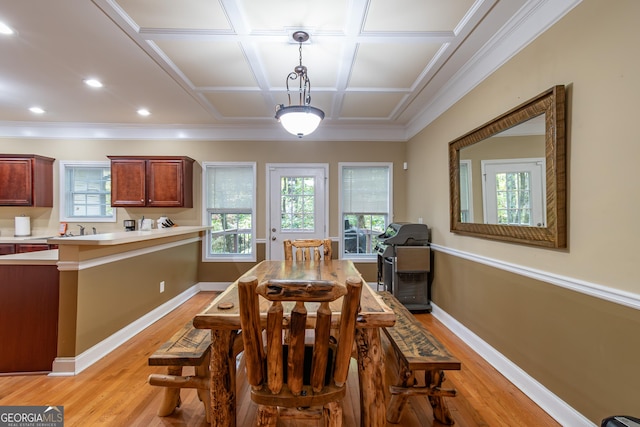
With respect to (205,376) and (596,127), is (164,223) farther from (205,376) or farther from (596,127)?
(596,127)

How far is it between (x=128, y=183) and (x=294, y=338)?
4434 mm

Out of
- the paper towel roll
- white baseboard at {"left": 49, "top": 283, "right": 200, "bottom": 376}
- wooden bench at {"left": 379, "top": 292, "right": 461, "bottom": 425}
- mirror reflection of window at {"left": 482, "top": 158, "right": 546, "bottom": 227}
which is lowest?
white baseboard at {"left": 49, "top": 283, "right": 200, "bottom": 376}

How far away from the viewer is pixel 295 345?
1.16 metres

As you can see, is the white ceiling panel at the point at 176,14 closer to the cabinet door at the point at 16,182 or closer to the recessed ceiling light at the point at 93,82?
the recessed ceiling light at the point at 93,82

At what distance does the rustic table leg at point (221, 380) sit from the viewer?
1.54m

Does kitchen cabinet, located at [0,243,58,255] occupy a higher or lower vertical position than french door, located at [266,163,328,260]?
lower

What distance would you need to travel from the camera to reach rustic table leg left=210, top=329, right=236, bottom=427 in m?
1.54

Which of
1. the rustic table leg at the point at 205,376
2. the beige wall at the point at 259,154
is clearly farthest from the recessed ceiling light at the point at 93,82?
the rustic table leg at the point at 205,376

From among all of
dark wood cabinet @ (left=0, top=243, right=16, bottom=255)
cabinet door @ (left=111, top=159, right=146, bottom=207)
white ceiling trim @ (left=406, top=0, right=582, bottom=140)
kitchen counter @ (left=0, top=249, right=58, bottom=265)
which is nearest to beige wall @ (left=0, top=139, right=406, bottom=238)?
cabinet door @ (left=111, top=159, right=146, bottom=207)

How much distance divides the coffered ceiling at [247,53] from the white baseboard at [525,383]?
2377 mm

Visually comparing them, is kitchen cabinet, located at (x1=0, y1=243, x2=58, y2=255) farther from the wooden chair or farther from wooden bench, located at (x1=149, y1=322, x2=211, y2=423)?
the wooden chair

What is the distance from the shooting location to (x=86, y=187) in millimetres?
4727

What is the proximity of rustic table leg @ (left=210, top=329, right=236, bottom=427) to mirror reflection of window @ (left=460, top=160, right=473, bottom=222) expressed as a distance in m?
2.42

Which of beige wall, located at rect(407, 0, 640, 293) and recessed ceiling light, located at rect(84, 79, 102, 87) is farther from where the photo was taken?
recessed ceiling light, located at rect(84, 79, 102, 87)
